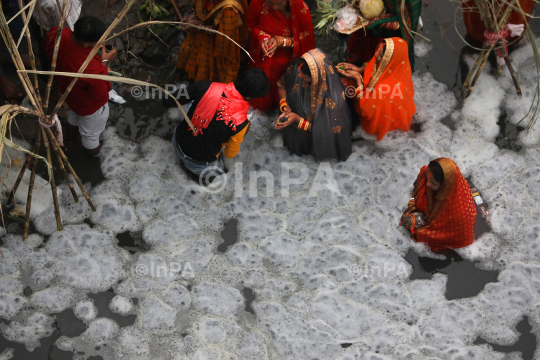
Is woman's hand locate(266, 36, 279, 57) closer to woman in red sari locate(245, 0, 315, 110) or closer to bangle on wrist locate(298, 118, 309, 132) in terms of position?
woman in red sari locate(245, 0, 315, 110)

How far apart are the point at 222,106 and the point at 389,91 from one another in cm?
129

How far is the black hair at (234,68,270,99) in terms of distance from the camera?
299 centimetres

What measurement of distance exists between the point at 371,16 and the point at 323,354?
2.39m

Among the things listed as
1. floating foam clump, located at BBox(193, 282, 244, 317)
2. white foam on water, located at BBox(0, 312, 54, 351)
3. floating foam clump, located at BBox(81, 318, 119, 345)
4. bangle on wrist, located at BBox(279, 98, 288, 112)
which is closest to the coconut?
bangle on wrist, located at BBox(279, 98, 288, 112)

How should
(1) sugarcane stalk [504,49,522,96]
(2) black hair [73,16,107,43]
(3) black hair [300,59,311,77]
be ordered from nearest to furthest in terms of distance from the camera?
(2) black hair [73,16,107,43], (3) black hair [300,59,311,77], (1) sugarcane stalk [504,49,522,96]

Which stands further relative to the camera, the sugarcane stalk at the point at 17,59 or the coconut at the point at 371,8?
the coconut at the point at 371,8

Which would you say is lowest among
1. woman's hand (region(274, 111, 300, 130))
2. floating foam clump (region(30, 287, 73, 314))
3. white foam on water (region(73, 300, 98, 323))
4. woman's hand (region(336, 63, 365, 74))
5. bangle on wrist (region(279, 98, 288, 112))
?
white foam on water (region(73, 300, 98, 323))

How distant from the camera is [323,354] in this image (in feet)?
10.3

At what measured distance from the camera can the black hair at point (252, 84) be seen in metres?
2.99

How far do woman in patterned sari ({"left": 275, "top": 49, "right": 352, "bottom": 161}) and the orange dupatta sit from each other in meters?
0.19

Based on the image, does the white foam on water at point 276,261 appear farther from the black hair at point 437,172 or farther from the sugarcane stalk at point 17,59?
the sugarcane stalk at point 17,59

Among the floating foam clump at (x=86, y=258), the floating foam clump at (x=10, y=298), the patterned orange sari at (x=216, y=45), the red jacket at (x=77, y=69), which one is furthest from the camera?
the patterned orange sari at (x=216, y=45)

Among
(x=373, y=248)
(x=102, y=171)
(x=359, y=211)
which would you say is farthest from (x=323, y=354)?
(x=102, y=171)

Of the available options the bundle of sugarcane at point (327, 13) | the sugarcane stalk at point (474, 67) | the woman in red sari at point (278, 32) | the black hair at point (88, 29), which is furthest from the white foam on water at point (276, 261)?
the black hair at point (88, 29)
